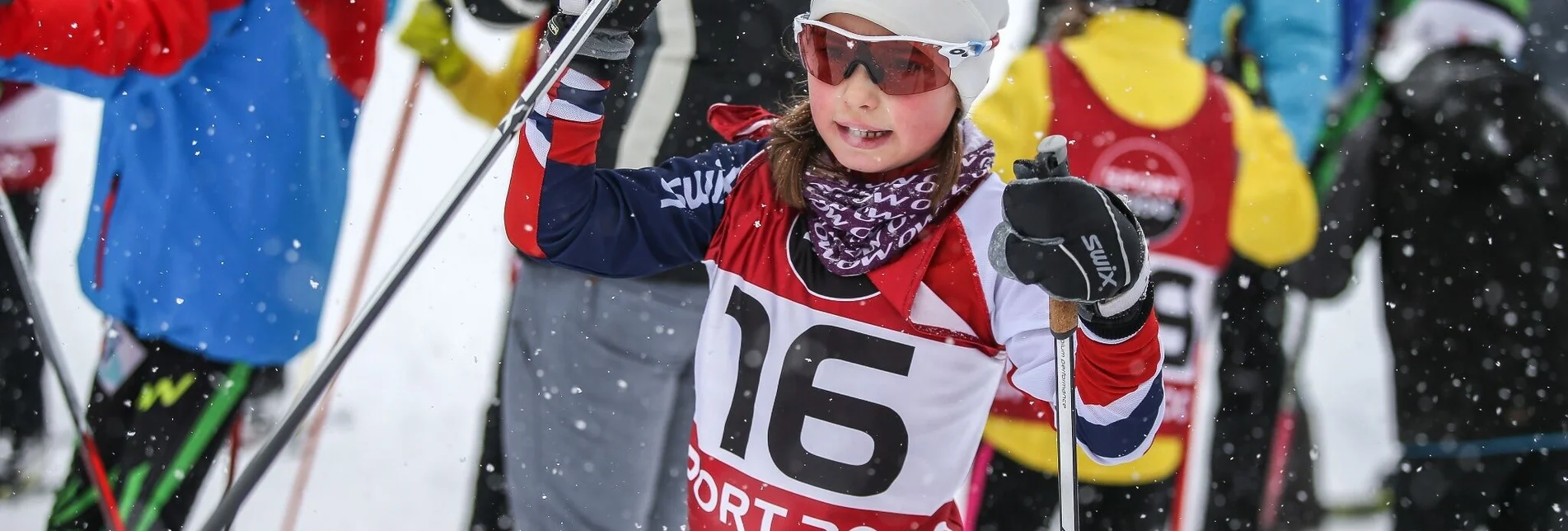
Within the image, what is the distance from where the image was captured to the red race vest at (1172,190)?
2652 mm

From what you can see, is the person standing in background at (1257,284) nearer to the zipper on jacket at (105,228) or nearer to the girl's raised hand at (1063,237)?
the girl's raised hand at (1063,237)

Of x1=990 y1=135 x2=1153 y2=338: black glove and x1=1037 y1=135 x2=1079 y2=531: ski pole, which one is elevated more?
x1=990 y1=135 x2=1153 y2=338: black glove

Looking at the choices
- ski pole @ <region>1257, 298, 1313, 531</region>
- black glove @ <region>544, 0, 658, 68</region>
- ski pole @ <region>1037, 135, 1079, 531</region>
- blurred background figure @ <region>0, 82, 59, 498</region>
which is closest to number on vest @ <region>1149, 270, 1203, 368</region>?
ski pole @ <region>1257, 298, 1313, 531</region>

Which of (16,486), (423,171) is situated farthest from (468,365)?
(16,486)

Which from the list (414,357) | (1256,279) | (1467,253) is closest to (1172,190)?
(1256,279)

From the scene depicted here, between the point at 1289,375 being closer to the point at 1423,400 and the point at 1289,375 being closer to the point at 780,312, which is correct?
the point at 1423,400

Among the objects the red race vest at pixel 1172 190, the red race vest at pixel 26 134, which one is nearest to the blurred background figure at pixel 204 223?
the red race vest at pixel 26 134

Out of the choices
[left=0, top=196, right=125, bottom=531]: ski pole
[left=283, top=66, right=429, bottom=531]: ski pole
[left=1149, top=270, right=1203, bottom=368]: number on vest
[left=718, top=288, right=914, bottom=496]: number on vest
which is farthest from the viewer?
[left=283, top=66, right=429, bottom=531]: ski pole

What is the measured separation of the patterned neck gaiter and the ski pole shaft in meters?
0.26

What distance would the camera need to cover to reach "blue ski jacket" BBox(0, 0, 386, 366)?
2.47 meters

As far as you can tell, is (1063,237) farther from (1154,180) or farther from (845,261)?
(1154,180)

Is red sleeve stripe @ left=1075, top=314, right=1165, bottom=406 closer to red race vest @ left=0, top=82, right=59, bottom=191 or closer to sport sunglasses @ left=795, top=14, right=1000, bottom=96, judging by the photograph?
sport sunglasses @ left=795, top=14, right=1000, bottom=96

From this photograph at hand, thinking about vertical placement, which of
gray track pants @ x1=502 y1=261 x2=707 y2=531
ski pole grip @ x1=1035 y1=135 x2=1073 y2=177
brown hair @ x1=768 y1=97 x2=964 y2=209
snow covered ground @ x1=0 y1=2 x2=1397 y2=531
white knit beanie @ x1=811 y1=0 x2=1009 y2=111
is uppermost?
white knit beanie @ x1=811 y1=0 x2=1009 y2=111

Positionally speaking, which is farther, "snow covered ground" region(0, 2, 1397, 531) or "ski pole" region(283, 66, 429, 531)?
"snow covered ground" region(0, 2, 1397, 531)
